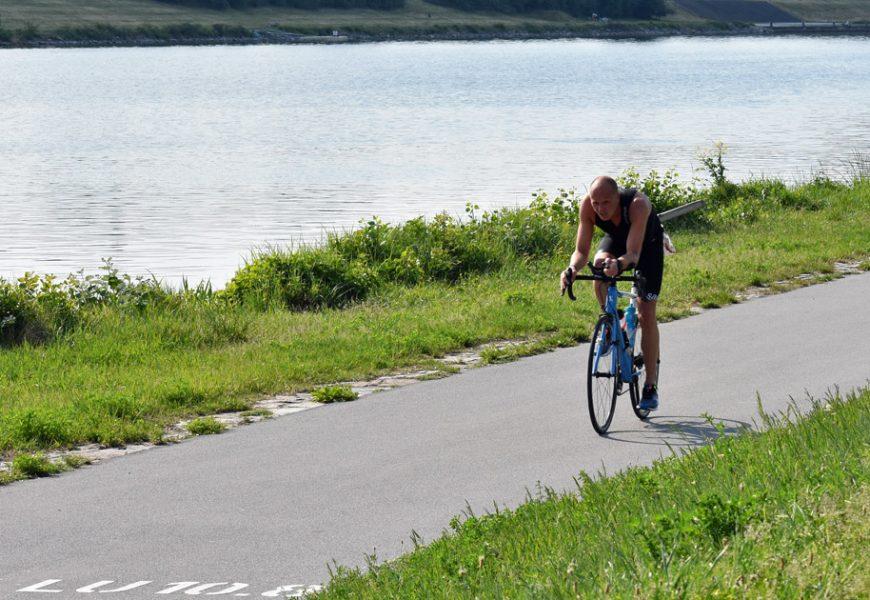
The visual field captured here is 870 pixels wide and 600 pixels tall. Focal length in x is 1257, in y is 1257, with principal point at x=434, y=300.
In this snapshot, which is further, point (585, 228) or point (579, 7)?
point (579, 7)

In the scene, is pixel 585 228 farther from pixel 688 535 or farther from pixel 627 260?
pixel 688 535

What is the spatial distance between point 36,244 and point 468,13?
12366cm

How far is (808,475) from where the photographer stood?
5434 mm

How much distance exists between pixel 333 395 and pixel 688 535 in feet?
16.5

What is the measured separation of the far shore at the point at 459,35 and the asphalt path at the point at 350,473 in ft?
309

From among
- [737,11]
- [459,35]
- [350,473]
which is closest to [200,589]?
[350,473]

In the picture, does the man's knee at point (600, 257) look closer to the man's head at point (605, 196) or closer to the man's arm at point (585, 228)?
the man's arm at point (585, 228)

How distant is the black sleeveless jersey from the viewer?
818 cm

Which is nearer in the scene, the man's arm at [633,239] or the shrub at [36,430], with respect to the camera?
the man's arm at [633,239]

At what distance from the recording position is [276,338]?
38.0 ft

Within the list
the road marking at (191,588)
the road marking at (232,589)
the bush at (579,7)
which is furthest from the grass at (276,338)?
the bush at (579,7)

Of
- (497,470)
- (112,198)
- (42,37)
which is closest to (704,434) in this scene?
(497,470)

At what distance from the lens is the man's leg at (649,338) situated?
8.60 meters

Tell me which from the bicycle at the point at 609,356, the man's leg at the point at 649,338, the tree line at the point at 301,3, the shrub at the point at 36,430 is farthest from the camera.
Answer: the tree line at the point at 301,3
